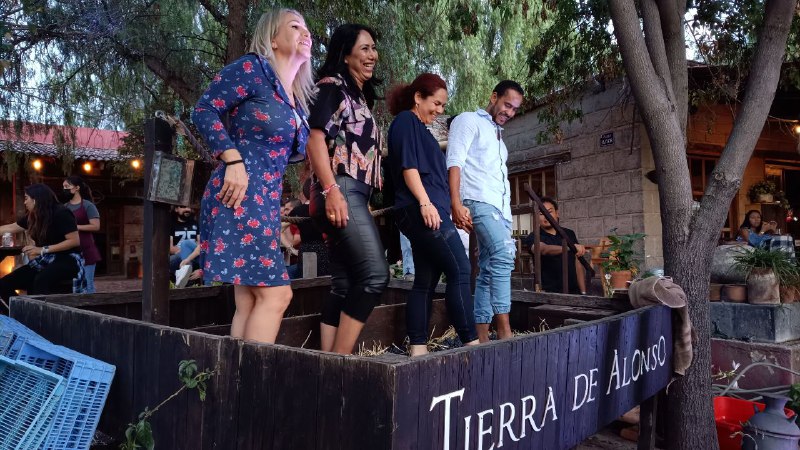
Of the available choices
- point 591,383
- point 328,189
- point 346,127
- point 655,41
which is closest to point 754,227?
point 655,41

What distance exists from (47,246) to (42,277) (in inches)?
10.4

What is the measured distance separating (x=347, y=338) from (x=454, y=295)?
670mm

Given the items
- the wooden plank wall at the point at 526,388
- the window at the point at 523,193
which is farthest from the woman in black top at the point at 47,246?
the window at the point at 523,193

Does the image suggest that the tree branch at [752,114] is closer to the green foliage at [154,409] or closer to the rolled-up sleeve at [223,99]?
the rolled-up sleeve at [223,99]

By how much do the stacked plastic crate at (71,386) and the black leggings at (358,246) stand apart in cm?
101

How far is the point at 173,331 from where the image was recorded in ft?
6.16

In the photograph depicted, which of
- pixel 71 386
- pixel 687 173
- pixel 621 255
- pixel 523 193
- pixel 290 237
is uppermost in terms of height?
pixel 523 193

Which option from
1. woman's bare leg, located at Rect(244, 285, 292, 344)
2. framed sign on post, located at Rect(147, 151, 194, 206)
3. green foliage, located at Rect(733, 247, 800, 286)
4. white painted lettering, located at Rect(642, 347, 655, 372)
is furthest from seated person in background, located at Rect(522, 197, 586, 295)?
framed sign on post, located at Rect(147, 151, 194, 206)

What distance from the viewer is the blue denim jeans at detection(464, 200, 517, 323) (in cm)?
345

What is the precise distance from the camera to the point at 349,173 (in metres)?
2.65

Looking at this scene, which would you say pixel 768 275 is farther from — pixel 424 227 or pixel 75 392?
pixel 75 392

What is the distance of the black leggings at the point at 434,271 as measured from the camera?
9.64 ft

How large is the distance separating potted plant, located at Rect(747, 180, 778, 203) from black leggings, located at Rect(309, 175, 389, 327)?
9.63 metres

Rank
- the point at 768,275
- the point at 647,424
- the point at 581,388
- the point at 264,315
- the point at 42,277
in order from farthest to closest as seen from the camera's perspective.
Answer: the point at 42,277, the point at 768,275, the point at 647,424, the point at 264,315, the point at 581,388
